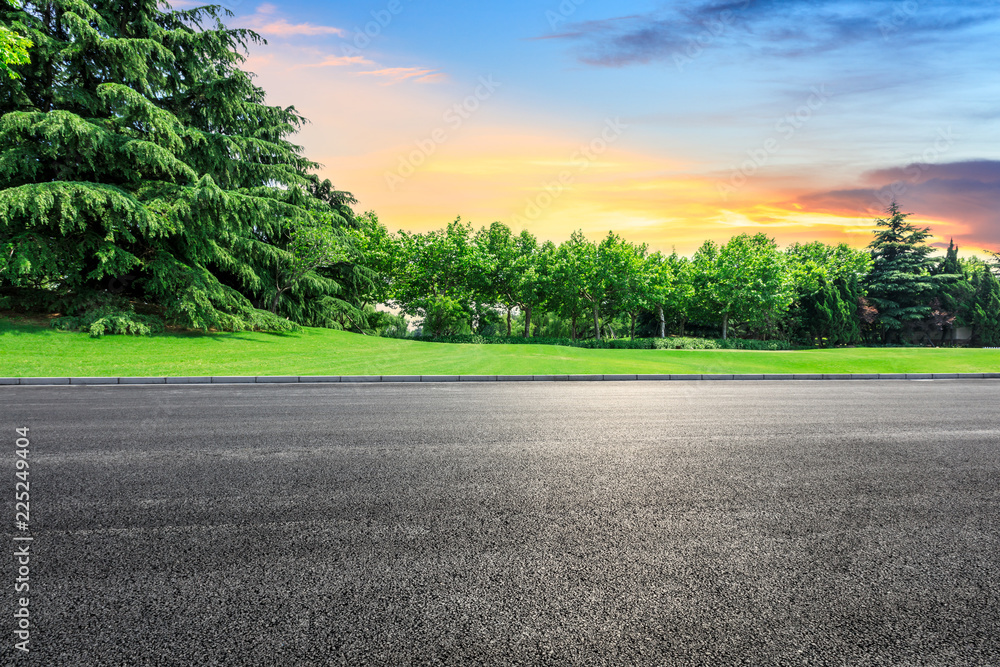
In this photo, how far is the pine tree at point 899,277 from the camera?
4725 cm

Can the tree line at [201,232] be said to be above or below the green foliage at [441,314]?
above

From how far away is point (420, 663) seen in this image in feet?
7.24

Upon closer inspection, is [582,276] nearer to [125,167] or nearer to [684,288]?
[684,288]

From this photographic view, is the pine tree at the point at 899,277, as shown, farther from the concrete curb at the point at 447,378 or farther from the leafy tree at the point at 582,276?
the concrete curb at the point at 447,378

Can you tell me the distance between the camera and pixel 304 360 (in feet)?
55.5

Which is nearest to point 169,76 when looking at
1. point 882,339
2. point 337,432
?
point 337,432

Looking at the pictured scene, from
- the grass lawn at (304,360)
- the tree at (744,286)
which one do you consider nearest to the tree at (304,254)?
the grass lawn at (304,360)

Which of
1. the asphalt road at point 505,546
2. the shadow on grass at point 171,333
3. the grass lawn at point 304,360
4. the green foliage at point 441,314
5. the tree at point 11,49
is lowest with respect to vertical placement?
the asphalt road at point 505,546

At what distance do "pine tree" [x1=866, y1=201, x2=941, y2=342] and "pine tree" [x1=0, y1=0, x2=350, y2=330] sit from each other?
162 feet

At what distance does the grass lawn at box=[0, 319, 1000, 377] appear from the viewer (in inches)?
577

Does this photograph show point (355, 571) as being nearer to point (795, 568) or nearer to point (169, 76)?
point (795, 568)

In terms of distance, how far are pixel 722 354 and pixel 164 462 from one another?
963 inches

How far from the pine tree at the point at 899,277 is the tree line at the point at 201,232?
6.23 meters

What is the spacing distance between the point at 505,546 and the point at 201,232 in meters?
22.8
